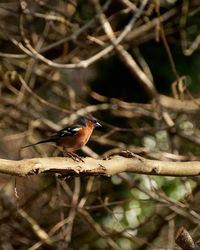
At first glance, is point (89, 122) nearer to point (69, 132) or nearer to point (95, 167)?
point (69, 132)

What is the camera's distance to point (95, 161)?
4031 mm

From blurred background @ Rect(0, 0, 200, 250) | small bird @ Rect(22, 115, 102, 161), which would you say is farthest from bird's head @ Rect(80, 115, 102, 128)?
blurred background @ Rect(0, 0, 200, 250)

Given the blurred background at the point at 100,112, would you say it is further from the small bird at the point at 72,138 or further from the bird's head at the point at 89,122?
the small bird at the point at 72,138

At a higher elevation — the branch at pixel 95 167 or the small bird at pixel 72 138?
the branch at pixel 95 167

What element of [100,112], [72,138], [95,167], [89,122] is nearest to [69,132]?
[72,138]

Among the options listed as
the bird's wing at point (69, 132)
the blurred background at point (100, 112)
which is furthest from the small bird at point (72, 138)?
the blurred background at point (100, 112)

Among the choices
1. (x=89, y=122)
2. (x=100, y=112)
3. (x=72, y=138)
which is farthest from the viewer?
(x=100, y=112)

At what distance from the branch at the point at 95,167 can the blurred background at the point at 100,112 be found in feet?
7.69

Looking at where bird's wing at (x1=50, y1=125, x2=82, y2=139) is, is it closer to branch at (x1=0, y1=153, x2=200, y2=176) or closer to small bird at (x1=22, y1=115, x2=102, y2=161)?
small bird at (x1=22, y1=115, x2=102, y2=161)

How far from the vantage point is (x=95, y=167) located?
3.99 m

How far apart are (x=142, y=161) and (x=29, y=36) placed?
3.74 metres

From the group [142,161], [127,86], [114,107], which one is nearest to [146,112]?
[114,107]

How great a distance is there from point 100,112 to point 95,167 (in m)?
4.38

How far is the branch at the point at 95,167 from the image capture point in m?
3.56
